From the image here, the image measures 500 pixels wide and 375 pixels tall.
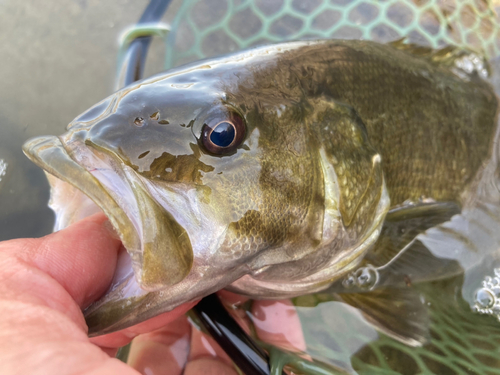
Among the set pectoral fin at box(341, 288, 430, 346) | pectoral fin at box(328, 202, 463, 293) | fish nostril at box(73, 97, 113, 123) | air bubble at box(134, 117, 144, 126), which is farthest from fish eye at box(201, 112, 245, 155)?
pectoral fin at box(341, 288, 430, 346)

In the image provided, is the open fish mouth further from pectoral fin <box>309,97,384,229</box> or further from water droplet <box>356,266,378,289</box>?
water droplet <box>356,266,378,289</box>

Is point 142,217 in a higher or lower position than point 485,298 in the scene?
higher

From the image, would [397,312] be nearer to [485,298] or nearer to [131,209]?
[485,298]

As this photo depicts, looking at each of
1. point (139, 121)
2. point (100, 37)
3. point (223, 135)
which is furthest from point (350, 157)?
point (100, 37)

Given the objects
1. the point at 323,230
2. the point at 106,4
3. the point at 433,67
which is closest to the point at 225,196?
the point at 323,230

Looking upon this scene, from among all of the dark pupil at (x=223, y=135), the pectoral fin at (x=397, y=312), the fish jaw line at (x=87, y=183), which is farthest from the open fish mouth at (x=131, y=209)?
the pectoral fin at (x=397, y=312)

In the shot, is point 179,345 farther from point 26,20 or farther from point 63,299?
point 26,20
